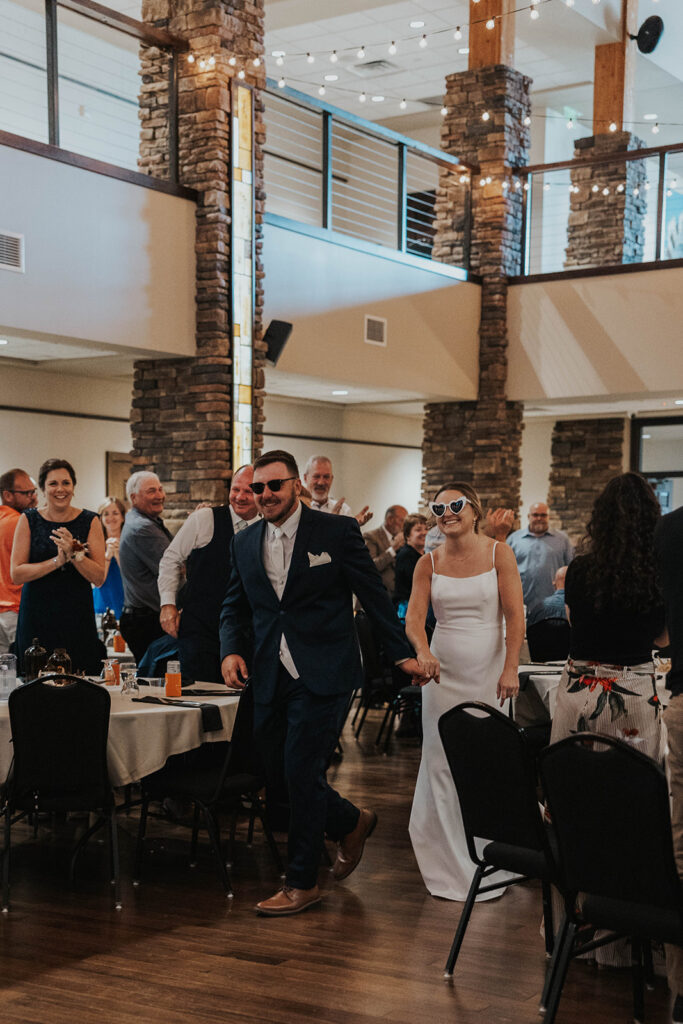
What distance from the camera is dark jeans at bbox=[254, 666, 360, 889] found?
4371 millimetres

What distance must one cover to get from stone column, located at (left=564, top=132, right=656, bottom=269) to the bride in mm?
9669

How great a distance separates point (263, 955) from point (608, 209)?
37.8 feet

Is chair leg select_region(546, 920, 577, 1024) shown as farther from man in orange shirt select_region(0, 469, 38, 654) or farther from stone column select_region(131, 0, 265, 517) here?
stone column select_region(131, 0, 265, 517)

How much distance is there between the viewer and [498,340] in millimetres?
13008

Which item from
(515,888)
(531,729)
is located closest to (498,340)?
(531,729)

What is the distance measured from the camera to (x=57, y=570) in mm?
5625

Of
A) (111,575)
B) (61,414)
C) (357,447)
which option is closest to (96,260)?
(111,575)

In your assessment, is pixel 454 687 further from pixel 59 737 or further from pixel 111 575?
pixel 111 575

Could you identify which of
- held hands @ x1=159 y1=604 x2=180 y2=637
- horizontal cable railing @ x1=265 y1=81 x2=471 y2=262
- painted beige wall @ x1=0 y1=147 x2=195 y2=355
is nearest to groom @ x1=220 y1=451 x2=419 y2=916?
held hands @ x1=159 y1=604 x2=180 y2=637

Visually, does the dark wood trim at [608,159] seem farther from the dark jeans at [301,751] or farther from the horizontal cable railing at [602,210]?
the dark jeans at [301,751]

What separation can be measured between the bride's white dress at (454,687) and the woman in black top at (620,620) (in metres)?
0.85

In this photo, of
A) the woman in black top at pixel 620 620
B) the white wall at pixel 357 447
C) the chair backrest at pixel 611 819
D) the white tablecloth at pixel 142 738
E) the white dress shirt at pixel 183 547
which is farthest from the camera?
the white wall at pixel 357 447

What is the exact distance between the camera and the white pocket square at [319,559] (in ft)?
14.5

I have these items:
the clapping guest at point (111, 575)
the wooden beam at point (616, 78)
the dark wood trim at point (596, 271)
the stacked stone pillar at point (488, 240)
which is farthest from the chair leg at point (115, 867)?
the wooden beam at point (616, 78)
